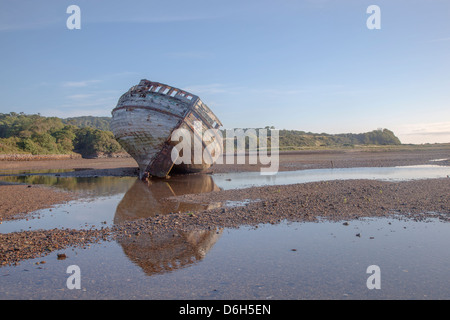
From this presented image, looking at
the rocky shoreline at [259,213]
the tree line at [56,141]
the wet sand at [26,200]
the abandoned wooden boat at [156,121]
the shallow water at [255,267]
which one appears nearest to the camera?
the shallow water at [255,267]

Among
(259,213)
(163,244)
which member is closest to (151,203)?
(259,213)

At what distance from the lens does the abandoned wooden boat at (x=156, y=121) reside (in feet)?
60.4

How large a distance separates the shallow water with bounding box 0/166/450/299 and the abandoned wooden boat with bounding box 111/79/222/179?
9.87 m

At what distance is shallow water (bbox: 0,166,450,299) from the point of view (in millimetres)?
5090

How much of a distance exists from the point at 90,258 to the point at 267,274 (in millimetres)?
3415

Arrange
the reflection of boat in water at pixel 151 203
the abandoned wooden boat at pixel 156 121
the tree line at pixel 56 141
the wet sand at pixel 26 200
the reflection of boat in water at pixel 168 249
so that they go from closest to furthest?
1. the reflection of boat in water at pixel 168 249
2. the reflection of boat in water at pixel 151 203
3. the wet sand at pixel 26 200
4. the abandoned wooden boat at pixel 156 121
5. the tree line at pixel 56 141

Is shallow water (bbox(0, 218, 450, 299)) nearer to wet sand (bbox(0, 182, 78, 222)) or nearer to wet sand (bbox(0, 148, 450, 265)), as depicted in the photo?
wet sand (bbox(0, 148, 450, 265))

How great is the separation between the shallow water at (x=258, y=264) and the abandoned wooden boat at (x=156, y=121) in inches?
389

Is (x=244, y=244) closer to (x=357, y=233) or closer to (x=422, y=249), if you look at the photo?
(x=357, y=233)

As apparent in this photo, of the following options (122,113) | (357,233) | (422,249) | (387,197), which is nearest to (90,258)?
(357,233)

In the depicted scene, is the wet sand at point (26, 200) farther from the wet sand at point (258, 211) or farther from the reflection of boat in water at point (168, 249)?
the reflection of boat in water at point (168, 249)

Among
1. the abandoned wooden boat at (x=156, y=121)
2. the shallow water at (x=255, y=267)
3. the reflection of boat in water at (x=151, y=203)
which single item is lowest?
the shallow water at (x=255, y=267)

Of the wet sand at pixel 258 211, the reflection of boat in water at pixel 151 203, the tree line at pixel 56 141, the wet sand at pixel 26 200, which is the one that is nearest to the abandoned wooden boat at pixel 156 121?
the reflection of boat in water at pixel 151 203

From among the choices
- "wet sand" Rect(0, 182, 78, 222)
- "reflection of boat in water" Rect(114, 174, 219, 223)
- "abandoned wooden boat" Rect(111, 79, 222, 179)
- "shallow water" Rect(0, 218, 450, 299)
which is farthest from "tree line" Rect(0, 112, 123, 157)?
"shallow water" Rect(0, 218, 450, 299)
